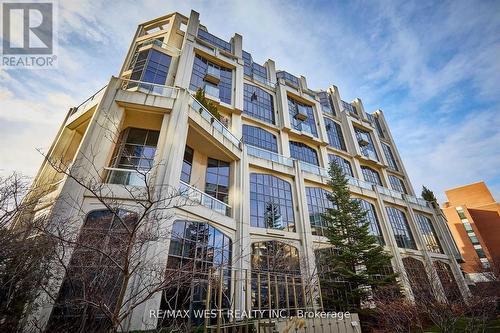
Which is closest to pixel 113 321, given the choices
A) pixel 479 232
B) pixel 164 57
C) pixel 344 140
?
pixel 164 57

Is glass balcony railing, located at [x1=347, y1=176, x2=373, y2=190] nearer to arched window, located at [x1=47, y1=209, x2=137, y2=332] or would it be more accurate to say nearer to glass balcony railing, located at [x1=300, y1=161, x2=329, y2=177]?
glass balcony railing, located at [x1=300, y1=161, x2=329, y2=177]

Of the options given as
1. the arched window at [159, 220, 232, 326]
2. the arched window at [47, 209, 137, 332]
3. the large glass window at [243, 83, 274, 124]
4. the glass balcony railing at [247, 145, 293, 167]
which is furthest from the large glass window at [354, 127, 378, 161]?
the arched window at [47, 209, 137, 332]

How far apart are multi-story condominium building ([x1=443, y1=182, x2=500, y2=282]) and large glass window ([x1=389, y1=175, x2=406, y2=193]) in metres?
24.9

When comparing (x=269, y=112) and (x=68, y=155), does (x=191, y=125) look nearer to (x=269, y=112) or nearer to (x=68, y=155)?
(x=68, y=155)

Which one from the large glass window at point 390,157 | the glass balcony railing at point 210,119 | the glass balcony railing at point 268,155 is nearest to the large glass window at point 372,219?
the glass balcony railing at point 268,155

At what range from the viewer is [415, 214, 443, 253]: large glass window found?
1096 inches

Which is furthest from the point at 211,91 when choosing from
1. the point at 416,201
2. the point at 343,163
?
the point at 416,201

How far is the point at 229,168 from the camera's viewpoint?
17.4 m

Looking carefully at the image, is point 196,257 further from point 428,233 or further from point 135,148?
point 428,233

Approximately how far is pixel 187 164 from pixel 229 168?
10.8 ft

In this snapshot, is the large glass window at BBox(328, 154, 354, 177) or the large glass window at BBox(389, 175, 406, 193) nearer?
the large glass window at BBox(328, 154, 354, 177)

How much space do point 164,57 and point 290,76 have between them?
815 inches

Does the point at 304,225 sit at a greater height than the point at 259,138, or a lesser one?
lesser

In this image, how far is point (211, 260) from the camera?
1248 cm
